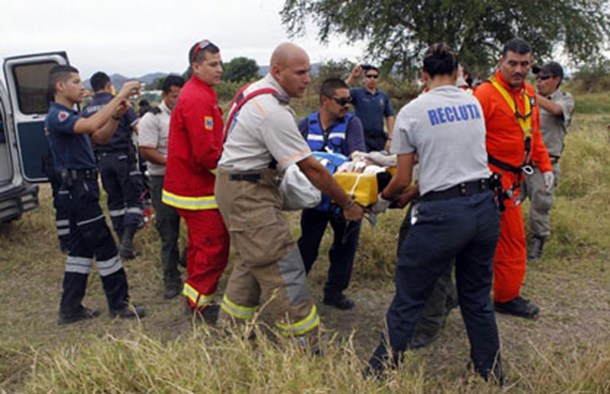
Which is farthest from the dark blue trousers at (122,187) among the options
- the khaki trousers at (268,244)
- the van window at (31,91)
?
the khaki trousers at (268,244)

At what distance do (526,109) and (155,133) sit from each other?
3093 millimetres

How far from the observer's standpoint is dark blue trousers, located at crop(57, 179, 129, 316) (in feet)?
14.3

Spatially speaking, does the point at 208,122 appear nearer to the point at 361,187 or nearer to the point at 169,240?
the point at 361,187

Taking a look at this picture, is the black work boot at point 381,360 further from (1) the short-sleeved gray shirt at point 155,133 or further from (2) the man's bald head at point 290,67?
(1) the short-sleeved gray shirt at point 155,133

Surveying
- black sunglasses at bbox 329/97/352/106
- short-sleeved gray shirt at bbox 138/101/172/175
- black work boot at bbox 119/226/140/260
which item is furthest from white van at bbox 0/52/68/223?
black sunglasses at bbox 329/97/352/106

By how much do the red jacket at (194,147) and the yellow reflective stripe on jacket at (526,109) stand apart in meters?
1.93

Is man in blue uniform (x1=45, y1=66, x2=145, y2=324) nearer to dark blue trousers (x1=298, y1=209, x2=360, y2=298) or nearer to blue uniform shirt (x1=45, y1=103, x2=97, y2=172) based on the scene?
blue uniform shirt (x1=45, y1=103, x2=97, y2=172)

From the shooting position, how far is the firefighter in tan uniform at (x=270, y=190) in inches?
131

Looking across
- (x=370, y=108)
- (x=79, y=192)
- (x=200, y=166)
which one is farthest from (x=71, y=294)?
(x=370, y=108)

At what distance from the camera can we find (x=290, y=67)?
3410mm

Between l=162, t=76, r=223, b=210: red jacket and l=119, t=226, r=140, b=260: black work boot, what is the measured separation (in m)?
2.02

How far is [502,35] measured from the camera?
80.8ft

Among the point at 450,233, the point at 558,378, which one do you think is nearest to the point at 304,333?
the point at 450,233

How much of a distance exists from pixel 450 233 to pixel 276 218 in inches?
39.5
